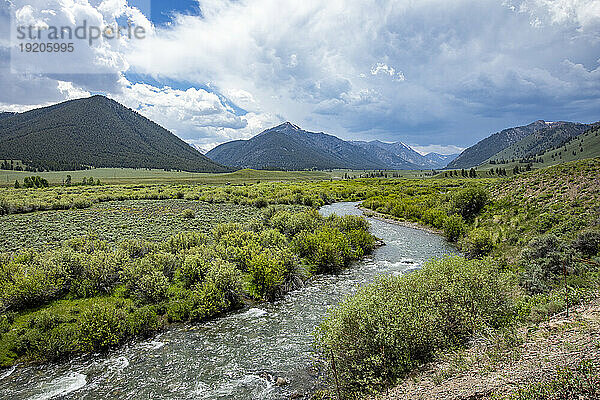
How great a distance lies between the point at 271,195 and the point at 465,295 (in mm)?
66801

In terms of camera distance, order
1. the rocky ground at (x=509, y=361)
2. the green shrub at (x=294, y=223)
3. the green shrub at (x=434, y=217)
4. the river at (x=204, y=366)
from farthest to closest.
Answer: the green shrub at (x=434, y=217) → the green shrub at (x=294, y=223) → the river at (x=204, y=366) → the rocky ground at (x=509, y=361)

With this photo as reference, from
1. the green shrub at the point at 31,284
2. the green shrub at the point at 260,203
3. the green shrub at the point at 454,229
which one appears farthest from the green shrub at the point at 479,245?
the green shrub at the point at 260,203

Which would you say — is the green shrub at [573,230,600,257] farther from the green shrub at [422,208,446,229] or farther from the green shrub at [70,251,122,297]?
the green shrub at [70,251,122,297]

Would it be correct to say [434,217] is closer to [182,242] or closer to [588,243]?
[588,243]

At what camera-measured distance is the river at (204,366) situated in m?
12.3

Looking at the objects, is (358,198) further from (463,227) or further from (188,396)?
(188,396)

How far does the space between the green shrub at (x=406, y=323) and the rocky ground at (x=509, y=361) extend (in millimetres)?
652

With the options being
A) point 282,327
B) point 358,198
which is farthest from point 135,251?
point 358,198

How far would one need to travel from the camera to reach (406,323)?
36.7ft

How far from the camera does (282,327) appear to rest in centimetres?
1741

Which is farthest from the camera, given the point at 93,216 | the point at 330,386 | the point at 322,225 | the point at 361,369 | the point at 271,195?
the point at 271,195

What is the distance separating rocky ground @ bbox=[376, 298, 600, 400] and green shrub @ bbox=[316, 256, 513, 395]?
2.14 feet

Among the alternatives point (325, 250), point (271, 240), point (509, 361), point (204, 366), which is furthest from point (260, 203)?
point (509, 361)

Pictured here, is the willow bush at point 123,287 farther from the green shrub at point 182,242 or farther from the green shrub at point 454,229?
the green shrub at point 454,229
